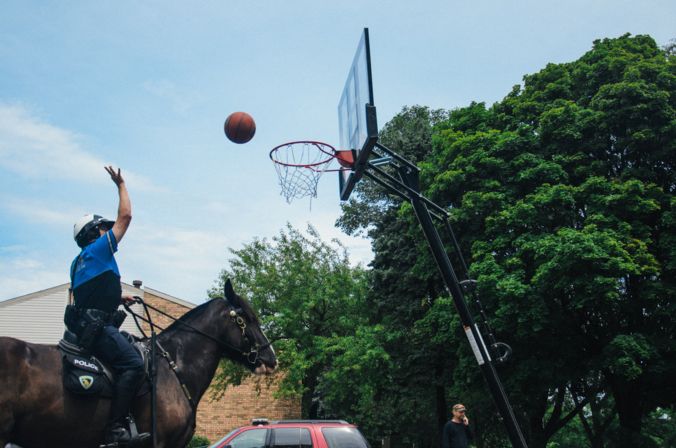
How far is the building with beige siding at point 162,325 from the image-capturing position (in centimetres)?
3516

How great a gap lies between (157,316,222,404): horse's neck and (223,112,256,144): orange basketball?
12.6 feet

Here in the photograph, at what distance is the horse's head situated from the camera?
285 inches

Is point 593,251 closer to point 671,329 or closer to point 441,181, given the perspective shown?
point 671,329

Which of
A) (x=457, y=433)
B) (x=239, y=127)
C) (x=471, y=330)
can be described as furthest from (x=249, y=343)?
(x=457, y=433)

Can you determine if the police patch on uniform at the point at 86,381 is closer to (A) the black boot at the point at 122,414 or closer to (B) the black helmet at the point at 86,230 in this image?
(A) the black boot at the point at 122,414

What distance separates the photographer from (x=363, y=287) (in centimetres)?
3238

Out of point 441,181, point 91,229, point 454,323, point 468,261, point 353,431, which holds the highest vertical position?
point 441,181

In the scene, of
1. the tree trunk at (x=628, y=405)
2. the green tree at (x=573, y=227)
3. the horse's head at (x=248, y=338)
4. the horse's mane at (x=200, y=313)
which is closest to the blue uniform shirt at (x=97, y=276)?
the horse's mane at (x=200, y=313)

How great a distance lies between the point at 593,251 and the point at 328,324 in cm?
1827

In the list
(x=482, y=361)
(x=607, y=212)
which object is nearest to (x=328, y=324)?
(x=607, y=212)

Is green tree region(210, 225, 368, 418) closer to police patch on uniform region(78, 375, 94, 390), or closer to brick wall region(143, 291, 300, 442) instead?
brick wall region(143, 291, 300, 442)

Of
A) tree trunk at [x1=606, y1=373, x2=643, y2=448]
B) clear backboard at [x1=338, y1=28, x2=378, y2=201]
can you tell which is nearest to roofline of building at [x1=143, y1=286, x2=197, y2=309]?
tree trunk at [x1=606, y1=373, x2=643, y2=448]

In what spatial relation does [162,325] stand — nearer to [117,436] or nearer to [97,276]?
[97,276]

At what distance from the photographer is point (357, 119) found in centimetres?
983
